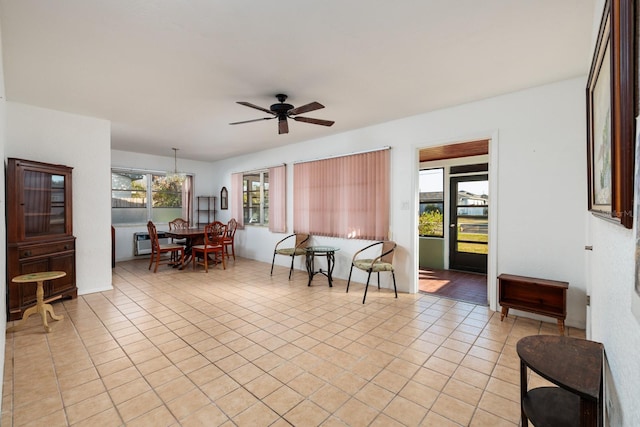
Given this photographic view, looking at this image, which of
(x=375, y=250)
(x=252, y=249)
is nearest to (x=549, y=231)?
(x=375, y=250)

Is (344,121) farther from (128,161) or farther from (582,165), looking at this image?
(128,161)

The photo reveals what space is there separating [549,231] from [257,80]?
3535 mm

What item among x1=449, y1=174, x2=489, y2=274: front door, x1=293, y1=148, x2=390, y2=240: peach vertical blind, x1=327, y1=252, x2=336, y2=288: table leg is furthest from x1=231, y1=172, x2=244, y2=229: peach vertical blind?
x1=449, y1=174, x2=489, y2=274: front door

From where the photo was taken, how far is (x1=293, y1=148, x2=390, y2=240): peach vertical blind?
A: 4.66 m

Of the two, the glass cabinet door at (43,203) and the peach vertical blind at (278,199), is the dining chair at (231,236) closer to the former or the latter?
the peach vertical blind at (278,199)

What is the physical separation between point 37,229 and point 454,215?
682 centimetres

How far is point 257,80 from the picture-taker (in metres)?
3.07

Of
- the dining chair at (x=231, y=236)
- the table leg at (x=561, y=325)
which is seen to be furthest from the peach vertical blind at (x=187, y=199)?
the table leg at (x=561, y=325)

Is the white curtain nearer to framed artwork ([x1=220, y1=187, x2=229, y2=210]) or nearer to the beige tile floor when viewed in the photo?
framed artwork ([x1=220, y1=187, x2=229, y2=210])

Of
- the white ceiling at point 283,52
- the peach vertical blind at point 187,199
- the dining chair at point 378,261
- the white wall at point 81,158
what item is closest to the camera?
the white ceiling at point 283,52

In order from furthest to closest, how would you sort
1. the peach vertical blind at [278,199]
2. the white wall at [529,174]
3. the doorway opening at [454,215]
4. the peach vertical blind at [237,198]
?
the peach vertical blind at [237,198] < the peach vertical blind at [278,199] < the doorway opening at [454,215] < the white wall at [529,174]

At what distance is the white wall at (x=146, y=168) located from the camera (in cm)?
687

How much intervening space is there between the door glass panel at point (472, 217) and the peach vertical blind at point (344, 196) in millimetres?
2469

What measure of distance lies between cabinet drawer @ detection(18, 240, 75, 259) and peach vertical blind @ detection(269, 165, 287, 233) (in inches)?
135
